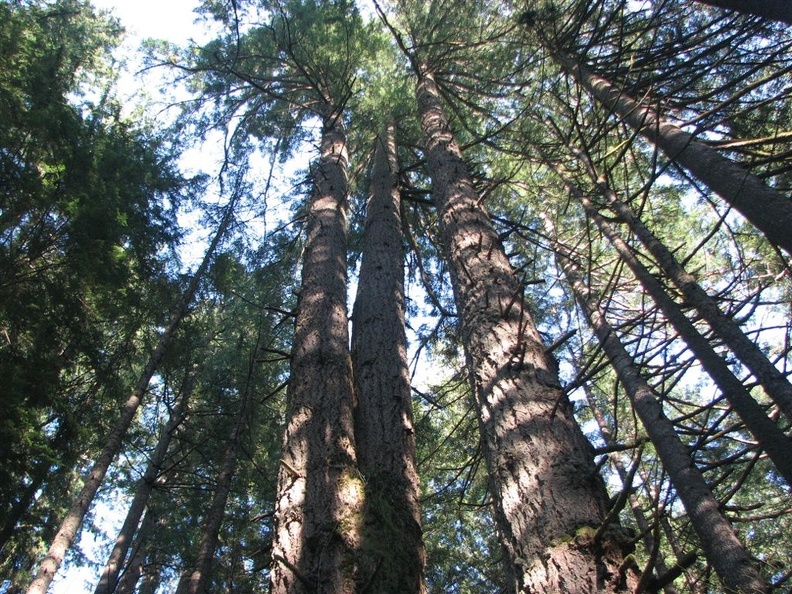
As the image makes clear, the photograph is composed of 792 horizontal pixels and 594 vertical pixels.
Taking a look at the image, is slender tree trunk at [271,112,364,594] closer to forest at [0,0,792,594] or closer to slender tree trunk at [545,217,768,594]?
forest at [0,0,792,594]

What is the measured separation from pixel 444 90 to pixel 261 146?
4.10 metres

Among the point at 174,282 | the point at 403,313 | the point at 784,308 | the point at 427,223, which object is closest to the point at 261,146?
the point at 174,282

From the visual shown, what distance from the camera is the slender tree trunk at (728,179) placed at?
12.7 ft

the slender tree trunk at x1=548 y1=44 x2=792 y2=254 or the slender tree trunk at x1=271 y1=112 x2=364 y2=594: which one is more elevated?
the slender tree trunk at x1=548 y1=44 x2=792 y2=254

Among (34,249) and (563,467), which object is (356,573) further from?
(34,249)

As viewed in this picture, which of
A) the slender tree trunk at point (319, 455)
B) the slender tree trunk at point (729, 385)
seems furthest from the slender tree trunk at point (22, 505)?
the slender tree trunk at point (729, 385)

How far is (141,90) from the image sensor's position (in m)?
15.5

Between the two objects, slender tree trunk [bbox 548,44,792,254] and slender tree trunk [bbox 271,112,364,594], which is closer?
slender tree trunk [bbox 271,112,364,594]

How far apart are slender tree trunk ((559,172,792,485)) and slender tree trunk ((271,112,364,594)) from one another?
243cm

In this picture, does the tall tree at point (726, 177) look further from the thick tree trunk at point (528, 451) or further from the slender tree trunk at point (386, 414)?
the slender tree trunk at point (386, 414)

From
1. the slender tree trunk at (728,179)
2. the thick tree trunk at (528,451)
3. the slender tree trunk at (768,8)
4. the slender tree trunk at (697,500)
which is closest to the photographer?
the thick tree trunk at (528,451)

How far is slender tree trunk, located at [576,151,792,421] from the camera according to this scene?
3250mm

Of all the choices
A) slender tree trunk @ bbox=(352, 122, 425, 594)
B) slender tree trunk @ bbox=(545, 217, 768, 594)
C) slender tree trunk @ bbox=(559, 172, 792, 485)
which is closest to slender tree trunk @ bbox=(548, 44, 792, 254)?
slender tree trunk @ bbox=(559, 172, 792, 485)

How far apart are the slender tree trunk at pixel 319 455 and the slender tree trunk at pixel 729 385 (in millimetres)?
2427
